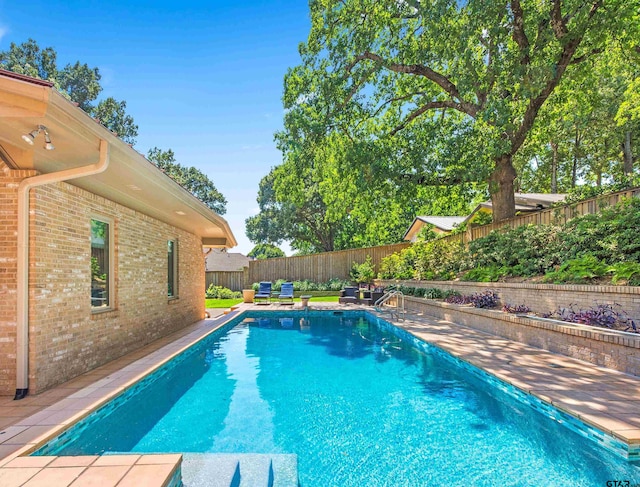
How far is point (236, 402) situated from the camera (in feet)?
15.5

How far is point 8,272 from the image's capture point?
395 cm

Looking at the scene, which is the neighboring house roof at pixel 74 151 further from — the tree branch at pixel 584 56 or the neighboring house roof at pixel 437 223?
the neighboring house roof at pixel 437 223

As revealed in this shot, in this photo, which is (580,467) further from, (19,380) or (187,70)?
(187,70)

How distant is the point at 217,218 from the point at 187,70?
5.64 m

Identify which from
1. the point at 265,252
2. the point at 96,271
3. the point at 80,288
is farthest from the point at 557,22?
the point at 265,252

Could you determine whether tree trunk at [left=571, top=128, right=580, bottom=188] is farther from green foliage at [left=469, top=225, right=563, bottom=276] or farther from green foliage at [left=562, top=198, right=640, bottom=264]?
green foliage at [left=562, top=198, right=640, bottom=264]

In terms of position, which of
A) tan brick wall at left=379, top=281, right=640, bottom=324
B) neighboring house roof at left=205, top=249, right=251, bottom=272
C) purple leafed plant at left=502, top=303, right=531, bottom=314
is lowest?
purple leafed plant at left=502, top=303, right=531, bottom=314

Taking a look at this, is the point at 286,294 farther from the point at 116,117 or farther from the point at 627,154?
A: the point at 627,154

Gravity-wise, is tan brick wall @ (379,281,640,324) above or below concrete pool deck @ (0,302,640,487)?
above

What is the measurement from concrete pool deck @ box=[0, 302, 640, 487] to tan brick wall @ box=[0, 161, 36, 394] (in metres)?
0.30

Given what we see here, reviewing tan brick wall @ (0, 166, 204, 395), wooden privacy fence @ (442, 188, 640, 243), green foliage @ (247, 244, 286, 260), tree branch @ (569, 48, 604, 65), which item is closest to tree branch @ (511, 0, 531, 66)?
tree branch @ (569, 48, 604, 65)

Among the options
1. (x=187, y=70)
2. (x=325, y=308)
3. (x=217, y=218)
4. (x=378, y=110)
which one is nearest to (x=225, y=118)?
(x=187, y=70)

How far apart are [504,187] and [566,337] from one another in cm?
643

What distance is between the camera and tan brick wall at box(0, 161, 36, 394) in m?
3.95
